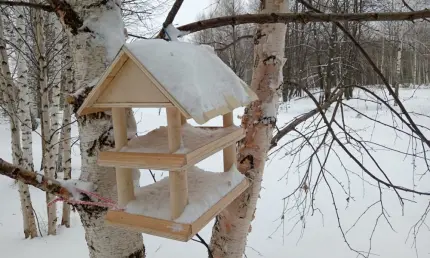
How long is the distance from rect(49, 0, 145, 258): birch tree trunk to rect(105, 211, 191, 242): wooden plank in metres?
0.15

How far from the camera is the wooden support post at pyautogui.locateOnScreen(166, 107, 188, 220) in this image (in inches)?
31.8

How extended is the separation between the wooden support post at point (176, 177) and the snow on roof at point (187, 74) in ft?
0.29

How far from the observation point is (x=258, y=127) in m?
1.65

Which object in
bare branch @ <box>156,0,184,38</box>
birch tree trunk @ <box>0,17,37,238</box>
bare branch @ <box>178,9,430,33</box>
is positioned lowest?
birch tree trunk @ <box>0,17,37,238</box>

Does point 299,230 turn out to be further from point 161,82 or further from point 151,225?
point 161,82

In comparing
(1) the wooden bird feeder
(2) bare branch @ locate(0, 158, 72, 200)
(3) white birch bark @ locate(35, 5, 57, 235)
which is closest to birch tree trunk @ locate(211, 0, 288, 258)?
(1) the wooden bird feeder

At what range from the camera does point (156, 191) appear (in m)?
1.01

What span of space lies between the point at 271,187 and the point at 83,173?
460 centimetres

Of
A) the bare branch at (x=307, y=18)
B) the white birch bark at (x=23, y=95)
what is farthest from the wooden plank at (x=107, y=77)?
the white birch bark at (x=23, y=95)

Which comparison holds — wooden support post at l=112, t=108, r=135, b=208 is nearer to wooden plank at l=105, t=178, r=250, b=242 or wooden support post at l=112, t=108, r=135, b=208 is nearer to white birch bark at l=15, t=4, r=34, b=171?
wooden plank at l=105, t=178, r=250, b=242

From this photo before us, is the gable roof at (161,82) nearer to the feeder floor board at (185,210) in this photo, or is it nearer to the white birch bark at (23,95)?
the feeder floor board at (185,210)

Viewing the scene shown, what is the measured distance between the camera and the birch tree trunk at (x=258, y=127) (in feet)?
5.33

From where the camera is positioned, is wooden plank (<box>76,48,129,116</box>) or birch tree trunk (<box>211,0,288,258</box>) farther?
birch tree trunk (<box>211,0,288,258</box>)

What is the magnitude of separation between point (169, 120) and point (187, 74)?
128mm
